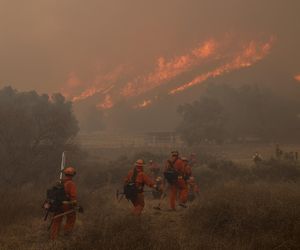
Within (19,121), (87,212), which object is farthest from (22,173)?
(87,212)

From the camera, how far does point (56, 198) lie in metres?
9.75

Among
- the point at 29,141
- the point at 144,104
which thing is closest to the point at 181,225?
the point at 29,141

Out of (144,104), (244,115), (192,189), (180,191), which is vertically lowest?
(192,189)

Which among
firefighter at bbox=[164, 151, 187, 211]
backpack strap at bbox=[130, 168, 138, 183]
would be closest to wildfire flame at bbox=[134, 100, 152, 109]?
firefighter at bbox=[164, 151, 187, 211]

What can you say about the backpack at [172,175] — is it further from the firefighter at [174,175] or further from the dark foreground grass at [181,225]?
the dark foreground grass at [181,225]

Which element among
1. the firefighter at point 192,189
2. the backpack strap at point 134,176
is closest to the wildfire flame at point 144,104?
the firefighter at point 192,189

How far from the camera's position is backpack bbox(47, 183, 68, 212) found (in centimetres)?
973

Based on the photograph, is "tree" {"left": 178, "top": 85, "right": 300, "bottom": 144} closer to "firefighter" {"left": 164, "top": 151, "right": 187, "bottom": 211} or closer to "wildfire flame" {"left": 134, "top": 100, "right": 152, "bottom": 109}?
"firefighter" {"left": 164, "top": 151, "right": 187, "bottom": 211}

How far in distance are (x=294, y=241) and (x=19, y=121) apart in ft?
66.3

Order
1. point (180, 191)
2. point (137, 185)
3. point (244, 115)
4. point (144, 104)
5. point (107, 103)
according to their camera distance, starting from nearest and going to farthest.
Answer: point (137, 185)
point (180, 191)
point (244, 115)
point (144, 104)
point (107, 103)

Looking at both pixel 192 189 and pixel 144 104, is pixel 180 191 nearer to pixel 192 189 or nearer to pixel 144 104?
pixel 192 189

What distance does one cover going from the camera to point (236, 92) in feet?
196

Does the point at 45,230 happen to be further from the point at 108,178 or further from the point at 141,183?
the point at 108,178

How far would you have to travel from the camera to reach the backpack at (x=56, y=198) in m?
9.73
